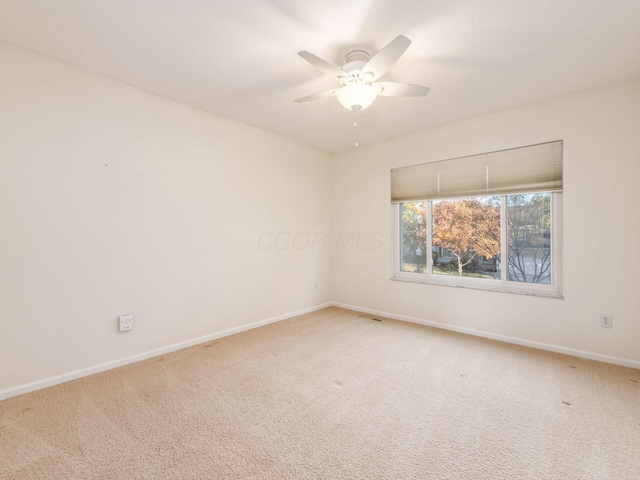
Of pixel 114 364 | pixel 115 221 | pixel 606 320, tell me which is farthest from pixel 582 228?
pixel 114 364

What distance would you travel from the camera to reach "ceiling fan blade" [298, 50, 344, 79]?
173 centimetres

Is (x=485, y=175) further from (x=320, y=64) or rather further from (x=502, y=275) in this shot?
(x=320, y=64)

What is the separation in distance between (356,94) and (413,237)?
2.32 meters

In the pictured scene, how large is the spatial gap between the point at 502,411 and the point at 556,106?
2.78 metres

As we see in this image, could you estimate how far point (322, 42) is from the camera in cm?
199

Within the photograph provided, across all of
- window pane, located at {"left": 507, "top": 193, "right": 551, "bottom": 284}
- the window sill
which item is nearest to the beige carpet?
the window sill

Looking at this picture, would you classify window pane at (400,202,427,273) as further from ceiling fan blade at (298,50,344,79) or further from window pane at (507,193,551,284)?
ceiling fan blade at (298,50,344,79)

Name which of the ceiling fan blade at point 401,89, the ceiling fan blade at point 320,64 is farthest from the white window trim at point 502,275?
the ceiling fan blade at point 320,64

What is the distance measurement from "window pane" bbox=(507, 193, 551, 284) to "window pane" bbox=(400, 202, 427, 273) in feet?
3.13

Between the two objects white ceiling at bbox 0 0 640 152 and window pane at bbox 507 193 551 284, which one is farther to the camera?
window pane at bbox 507 193 551 284

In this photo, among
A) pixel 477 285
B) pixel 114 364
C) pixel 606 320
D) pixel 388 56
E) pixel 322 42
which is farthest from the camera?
pixel 477 285

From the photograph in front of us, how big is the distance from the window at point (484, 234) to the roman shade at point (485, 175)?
11 millimetres

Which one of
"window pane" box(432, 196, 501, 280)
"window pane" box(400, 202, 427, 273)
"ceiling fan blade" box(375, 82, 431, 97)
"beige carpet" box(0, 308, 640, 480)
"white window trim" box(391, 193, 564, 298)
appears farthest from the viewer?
"window pane" box(400, 202, 427, 273)

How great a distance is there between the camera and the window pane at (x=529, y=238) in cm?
297
